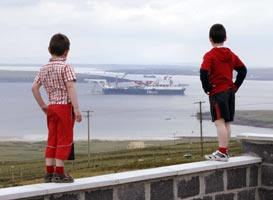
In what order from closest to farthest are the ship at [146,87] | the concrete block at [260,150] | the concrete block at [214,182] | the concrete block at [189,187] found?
the concrete block at [189,187], the concrete block at [214,182], the concrete block at [260,150], the ship at [146,87]

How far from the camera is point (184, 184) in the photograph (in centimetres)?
512

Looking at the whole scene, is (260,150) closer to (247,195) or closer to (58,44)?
(247,195)

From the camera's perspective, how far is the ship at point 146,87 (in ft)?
484

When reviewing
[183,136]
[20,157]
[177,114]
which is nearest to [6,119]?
[177,114]

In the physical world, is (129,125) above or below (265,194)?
below

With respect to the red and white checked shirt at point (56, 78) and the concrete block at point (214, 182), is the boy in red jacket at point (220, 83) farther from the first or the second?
the red and white checked shirt at point (56, 78)

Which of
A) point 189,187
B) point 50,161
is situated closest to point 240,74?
point 189,187

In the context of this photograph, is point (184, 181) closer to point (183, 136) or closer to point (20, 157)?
point (20, 157)

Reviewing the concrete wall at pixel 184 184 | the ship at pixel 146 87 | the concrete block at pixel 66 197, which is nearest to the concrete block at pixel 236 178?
the concrete wall at pixel 184 184

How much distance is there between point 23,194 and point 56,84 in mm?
929

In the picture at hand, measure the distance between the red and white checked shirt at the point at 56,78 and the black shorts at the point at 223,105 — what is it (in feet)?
5.54

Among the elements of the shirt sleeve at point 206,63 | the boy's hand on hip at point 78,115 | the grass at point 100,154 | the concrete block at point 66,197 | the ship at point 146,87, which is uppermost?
the ship at point 146,87

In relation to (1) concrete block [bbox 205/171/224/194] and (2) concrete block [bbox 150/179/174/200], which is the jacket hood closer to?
(1) concrete block [bbox 205/171/224/194]

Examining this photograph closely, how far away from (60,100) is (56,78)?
17 cm
